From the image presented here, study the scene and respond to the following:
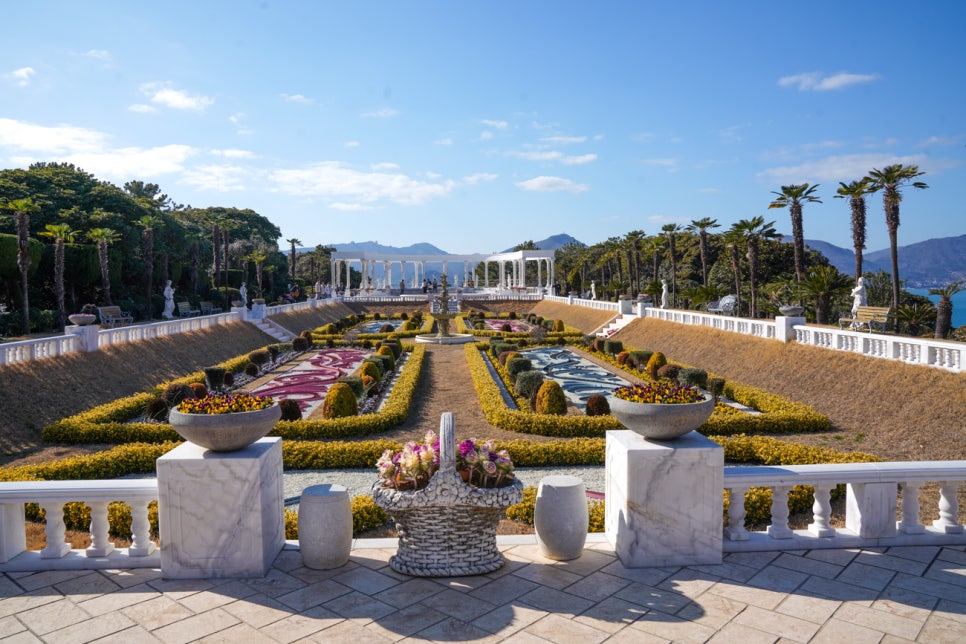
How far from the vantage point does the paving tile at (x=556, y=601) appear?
5402mm

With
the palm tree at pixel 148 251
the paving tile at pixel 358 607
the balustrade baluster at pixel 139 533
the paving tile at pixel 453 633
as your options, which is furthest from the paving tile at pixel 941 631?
the palm tree at pixel 148 251

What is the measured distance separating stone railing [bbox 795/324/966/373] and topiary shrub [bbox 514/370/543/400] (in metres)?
9.68

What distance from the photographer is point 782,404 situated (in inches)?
736

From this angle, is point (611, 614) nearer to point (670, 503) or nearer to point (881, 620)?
point (670, 503)

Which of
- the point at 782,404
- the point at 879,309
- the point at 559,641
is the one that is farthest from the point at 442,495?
the point at 879,309

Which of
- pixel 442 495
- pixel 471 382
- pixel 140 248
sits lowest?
pixel 471 382

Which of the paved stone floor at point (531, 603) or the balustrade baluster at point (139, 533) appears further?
the balustrade baluster at point (139, 533)

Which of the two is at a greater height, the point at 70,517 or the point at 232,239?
the point at 232,239

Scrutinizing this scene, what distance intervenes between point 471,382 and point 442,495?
64.7 feet

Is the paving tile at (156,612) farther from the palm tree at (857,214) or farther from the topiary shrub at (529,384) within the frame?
the palm tree at (857,214)

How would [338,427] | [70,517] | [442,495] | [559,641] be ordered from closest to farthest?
[559,641]
[442,495]
[70,517]
[338,427]

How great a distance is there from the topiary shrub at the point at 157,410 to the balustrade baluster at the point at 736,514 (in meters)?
16.6

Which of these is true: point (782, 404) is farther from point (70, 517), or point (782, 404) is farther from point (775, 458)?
point (70, 517)

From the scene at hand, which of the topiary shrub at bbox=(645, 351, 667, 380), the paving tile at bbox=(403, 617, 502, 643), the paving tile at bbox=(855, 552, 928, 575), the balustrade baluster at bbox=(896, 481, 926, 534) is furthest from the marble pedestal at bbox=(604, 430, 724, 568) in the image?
the topiary shrub at bbox=(645, 351, 667, 380)
